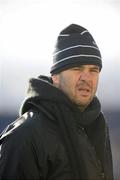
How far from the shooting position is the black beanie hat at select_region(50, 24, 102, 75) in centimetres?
448

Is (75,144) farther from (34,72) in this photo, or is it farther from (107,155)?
(34,72)

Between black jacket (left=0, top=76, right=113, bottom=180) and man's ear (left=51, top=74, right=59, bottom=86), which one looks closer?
black jacket (left=0, top=76, right=113, bottom=180)

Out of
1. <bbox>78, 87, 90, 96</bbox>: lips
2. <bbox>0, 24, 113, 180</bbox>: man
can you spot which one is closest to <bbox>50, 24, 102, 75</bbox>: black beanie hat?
<bbox>0, 24, 113, 180</bbox>: man

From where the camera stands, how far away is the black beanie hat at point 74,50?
4480mm

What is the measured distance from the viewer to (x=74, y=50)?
4.53m

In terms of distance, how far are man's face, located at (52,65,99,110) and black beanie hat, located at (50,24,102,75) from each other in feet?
0.10

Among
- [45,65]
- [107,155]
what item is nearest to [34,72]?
[45,65]

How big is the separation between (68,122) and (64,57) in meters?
0.39

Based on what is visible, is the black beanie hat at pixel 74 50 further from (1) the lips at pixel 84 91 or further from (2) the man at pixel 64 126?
(1) the lips at pixel 84 91

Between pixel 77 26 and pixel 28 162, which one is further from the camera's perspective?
pixel 77 26

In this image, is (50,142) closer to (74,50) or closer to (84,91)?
(84,91)

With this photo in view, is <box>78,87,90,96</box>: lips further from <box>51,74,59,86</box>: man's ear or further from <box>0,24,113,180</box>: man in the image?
<box>51,74,59,86</box>: man's ear

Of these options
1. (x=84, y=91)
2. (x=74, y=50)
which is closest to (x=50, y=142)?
(x=84, y=91)

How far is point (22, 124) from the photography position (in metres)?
4.20
